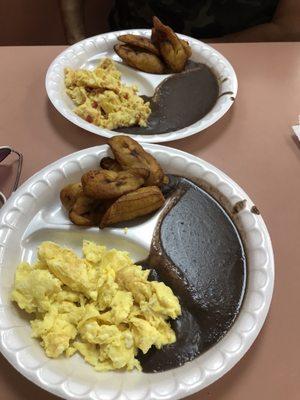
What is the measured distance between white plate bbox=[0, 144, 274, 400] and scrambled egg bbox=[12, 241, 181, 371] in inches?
1.2

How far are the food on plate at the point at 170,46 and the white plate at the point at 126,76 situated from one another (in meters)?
0.06

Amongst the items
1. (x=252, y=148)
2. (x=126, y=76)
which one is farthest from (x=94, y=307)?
(x=126, y=76)

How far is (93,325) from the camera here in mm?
850

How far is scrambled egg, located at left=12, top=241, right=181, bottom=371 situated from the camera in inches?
32.9

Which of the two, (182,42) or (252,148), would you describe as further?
(182,42)

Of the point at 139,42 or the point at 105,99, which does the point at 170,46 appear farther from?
the point at 105,99

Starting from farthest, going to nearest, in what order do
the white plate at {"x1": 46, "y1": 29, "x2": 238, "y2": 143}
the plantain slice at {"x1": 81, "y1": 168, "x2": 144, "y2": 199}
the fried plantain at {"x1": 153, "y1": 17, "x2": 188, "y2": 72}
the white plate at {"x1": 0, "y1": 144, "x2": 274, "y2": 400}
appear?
the fried plantain at {"x1": 153, "y1": 17, "x2": 188, "y2": 72} → the white plate at {"x1": 46, "y1": 29, "x2": 238, "y2": 143} → the plantain slice at {"x1": 81, "y1": 168, "x2": 144, "y2": 199} → the white plate at {"x1": 0, "y1": 144, "x2": 274, "y2": 400}

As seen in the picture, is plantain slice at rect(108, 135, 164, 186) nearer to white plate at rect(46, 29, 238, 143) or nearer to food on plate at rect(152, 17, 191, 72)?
white plate at rect(46, 29, 238, 143)

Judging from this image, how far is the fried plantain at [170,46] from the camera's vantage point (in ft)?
4.64

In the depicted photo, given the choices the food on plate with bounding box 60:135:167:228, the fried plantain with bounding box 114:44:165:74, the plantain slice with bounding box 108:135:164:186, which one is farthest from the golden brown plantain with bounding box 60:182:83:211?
the fried plantain with bounding box 114:44:165:74

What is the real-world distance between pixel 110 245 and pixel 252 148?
0.52 m

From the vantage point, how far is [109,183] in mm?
1026

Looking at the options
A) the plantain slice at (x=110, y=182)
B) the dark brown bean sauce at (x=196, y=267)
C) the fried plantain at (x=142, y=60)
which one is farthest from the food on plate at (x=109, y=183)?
the fried plantain at (x=142, y=60)

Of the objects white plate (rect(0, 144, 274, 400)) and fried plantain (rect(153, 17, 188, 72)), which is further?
fried plantain (rect(153, 17, 188, 72))
